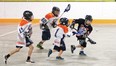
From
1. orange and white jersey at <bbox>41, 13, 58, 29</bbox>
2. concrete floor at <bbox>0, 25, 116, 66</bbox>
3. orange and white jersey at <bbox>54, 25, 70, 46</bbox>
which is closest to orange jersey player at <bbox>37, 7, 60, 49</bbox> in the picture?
orange and white jersey at <bbox>41, 13, 58, 29</bbox>

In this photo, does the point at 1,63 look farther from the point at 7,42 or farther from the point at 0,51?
the point at 7,42

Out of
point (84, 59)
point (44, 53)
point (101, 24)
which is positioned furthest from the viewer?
point (101, 24)

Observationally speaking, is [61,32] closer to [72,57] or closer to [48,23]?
[72,57]

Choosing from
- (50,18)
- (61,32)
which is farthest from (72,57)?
(50,18)

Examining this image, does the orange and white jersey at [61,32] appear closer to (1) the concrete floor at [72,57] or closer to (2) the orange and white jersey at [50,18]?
(1) the concrete floor at [72,57]

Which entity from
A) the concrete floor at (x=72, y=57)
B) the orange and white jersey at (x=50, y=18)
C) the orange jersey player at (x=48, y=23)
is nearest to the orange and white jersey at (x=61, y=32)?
the concrete floor at (x=72, y=57)

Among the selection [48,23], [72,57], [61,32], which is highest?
[48,23]

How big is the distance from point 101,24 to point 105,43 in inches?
308

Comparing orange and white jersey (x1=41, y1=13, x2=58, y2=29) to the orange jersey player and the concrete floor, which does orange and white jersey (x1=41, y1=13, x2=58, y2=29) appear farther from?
the concrete floor

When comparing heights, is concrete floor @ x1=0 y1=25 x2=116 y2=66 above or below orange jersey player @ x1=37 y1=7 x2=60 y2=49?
below

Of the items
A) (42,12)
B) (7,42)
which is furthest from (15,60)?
(42,12)

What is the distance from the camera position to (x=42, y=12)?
1955 centimetres

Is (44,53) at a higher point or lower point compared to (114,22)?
lower

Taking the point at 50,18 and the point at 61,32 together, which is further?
the point at 50,18
